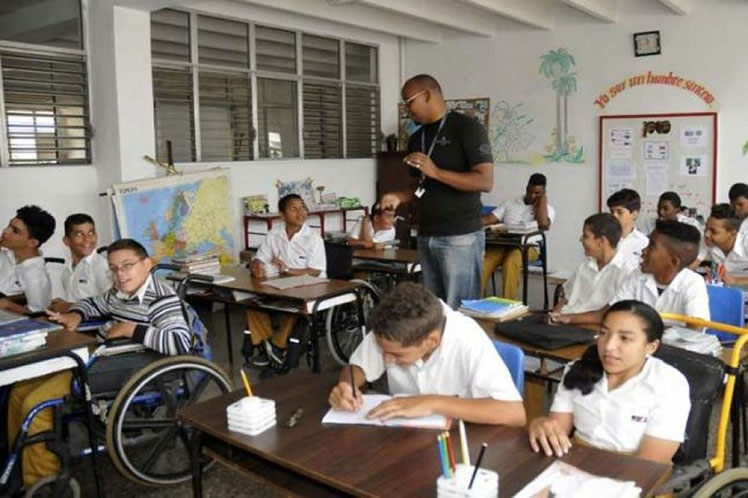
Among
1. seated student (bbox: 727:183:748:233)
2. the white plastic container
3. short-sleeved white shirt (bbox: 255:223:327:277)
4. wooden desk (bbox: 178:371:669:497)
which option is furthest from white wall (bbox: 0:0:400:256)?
the white plastic container

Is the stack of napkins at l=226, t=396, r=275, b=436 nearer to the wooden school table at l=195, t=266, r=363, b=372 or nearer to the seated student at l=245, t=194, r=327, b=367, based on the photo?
the wooden school table at l=195, t=266, r=363, b=372

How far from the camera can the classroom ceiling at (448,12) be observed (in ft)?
21.5

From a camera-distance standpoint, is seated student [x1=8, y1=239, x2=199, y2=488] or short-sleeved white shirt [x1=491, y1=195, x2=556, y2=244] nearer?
seated student [x1=8, y1=239, x2=199, y2=488]

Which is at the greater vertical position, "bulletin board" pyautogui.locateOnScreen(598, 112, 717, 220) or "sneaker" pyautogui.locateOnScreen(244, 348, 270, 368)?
"bulletin board" pyautogui.locateOnScreen(598, 112, 717, 220)

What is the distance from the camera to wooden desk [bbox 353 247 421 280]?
5016mm

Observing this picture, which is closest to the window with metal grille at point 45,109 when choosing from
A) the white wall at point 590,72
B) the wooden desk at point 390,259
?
the wooden desk at point 390,259

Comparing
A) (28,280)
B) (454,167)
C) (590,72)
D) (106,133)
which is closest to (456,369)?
(454,167)

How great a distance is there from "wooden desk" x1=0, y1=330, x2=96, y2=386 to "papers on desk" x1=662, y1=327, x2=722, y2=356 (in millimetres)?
2037

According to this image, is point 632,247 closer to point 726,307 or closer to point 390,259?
point 726,307

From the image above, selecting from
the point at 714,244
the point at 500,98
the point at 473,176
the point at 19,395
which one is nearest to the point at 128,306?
the point at 19,395

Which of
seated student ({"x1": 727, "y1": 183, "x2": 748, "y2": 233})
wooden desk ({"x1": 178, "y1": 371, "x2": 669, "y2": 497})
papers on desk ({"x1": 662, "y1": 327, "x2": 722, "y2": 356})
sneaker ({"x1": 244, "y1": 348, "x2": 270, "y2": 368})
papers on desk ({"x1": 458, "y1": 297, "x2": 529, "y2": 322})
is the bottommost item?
sneaker ({"x1": 244, "y1": 348, "x2": 270, "y2": 368})

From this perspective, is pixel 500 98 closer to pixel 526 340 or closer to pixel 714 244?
pixel 714 244

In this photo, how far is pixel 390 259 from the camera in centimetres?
512

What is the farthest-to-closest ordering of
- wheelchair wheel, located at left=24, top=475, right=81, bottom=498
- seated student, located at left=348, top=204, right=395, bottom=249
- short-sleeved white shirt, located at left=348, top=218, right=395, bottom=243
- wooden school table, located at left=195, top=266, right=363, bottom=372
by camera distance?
short-sleeved white shirt, located at left=348, top=218, right=395, bottom=243 < seated student, located at left=348, top=204, right=395, bottom=249 < wooden school table, located at left=195, top=266, right=363, bottom=372 < wheelchair wheel, located at left=24, top=475, right=81, bottom=498
